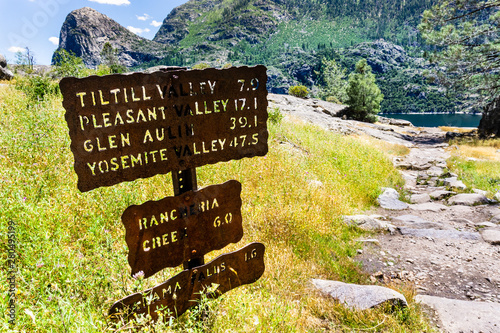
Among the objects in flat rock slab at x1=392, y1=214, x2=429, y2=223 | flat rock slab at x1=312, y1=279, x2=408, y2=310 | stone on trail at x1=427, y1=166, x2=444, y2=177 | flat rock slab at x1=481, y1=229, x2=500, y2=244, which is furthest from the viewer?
stone on trail at x1=427, y1=166, x2=444, y2=177

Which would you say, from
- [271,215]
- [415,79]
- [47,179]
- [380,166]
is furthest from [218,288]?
[415,79]

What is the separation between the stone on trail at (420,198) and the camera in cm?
840

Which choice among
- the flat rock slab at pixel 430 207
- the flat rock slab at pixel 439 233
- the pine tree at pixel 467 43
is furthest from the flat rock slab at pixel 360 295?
the pine tree at pixel 467 43

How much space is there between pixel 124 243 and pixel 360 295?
271 cm

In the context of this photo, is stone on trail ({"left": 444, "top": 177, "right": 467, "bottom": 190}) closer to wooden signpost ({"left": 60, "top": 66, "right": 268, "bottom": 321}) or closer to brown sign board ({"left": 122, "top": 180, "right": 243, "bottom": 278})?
wooden signpost ({"left": 60, "top": 66, "right": 268, "bottom": 321})

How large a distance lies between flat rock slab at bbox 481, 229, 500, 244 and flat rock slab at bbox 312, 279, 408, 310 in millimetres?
3529

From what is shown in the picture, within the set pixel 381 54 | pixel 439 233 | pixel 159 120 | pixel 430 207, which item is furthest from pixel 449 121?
pixel 381 54

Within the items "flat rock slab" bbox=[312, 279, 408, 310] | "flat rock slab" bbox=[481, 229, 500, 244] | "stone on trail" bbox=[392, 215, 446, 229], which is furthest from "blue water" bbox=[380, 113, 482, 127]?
"flat rock slab" bbox=[312, 279, 408, 310]

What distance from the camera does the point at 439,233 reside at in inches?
228

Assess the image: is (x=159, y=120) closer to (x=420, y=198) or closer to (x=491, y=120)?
(x=420, y=198)

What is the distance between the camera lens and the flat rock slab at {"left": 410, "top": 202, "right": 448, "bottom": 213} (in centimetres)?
751

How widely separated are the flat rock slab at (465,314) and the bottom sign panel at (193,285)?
7.10 feet

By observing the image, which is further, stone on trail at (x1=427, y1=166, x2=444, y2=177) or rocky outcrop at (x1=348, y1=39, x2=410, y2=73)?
rocky outcrop at (x1=348, y1=39, x2=410, y2=73)

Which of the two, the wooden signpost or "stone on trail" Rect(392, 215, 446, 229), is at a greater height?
the wooden signpost
